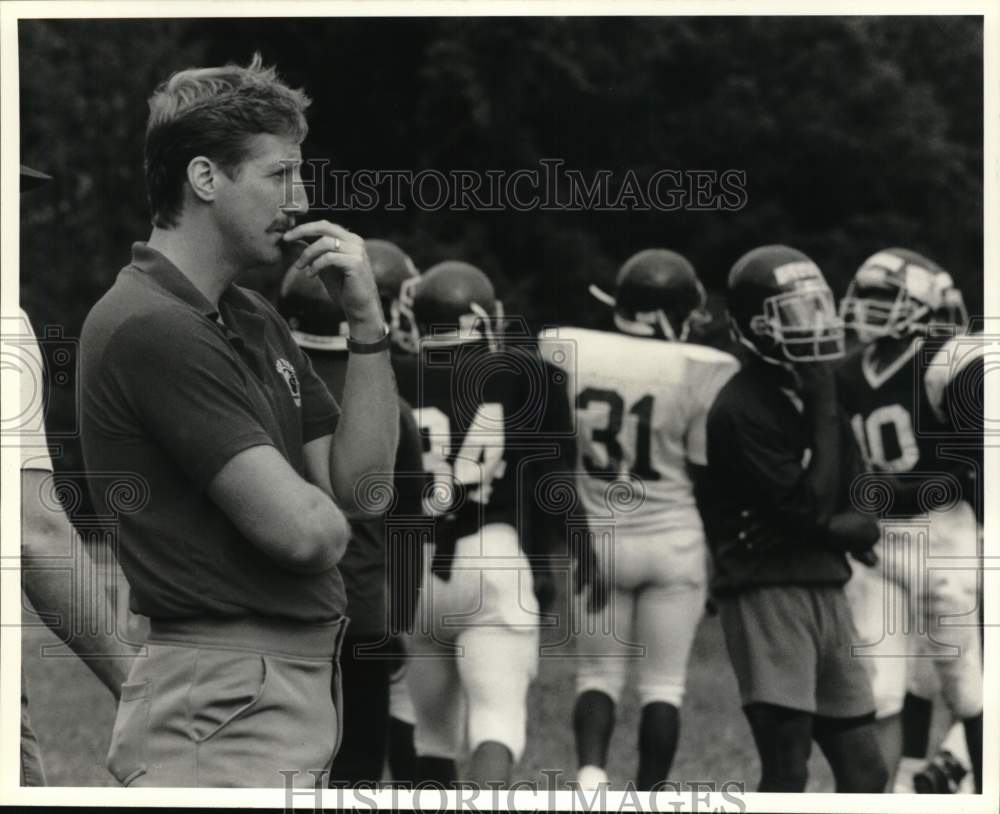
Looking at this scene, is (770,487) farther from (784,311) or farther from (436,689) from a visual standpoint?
(436,689)

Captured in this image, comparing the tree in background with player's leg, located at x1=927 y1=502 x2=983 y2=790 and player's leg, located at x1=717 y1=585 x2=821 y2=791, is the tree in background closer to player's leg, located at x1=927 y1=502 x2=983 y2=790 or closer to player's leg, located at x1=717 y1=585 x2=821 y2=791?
player's leg, located at x1=927 y1=502 x2=983 y2=790

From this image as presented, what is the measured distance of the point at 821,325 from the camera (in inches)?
195

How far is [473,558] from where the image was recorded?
5.08m

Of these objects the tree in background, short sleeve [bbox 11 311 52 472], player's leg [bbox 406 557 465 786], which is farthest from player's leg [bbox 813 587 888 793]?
the tree in background

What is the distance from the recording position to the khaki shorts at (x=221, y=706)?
9.00 ft

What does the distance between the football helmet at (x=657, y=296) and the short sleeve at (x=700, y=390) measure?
0.17 m

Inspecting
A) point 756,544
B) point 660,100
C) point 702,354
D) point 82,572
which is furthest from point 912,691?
point 660,100

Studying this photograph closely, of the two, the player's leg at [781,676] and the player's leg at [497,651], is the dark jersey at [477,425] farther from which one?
the player's leg at [781,676]

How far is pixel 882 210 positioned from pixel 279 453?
9330 millimetres

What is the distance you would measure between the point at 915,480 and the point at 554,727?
261 cm

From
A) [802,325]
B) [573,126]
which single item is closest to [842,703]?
[802,325]

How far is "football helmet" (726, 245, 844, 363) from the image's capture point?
493cm

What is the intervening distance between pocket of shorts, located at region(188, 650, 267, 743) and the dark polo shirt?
0.25 feet

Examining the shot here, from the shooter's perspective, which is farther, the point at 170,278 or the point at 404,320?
the point at 404,320
